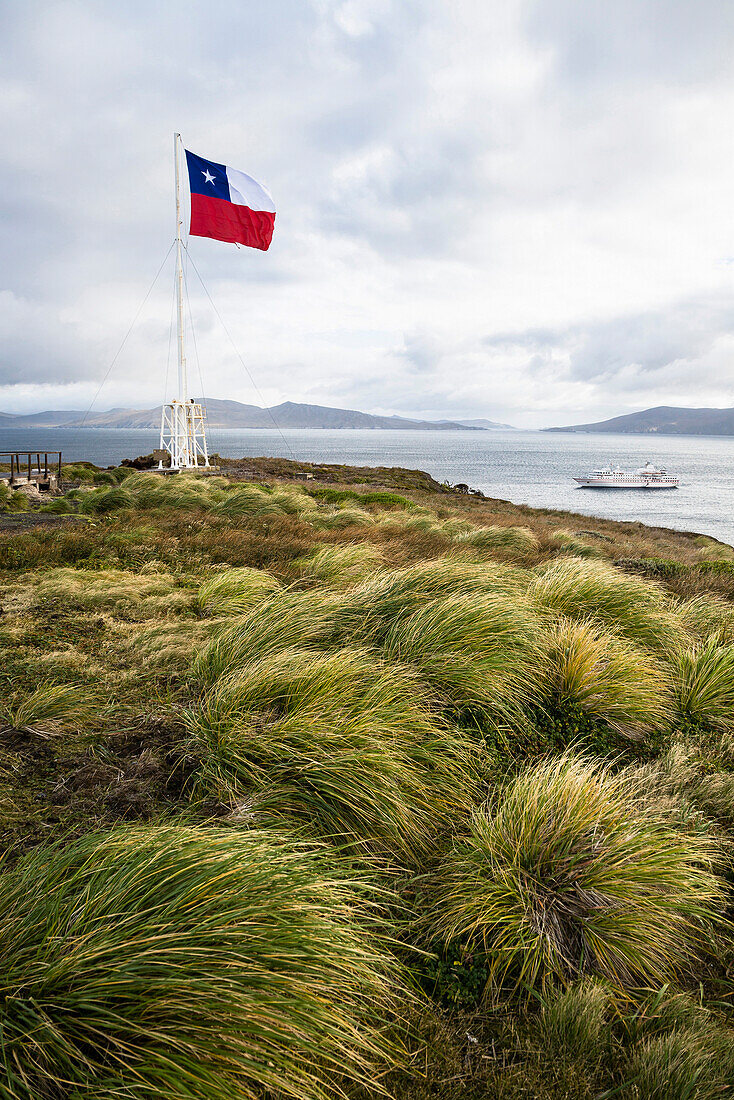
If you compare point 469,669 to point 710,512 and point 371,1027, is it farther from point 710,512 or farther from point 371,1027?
point 710,512

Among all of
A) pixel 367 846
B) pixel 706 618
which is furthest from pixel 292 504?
pixel 367 846

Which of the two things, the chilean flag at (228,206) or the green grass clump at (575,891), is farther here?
the chilean flag at (228,206)

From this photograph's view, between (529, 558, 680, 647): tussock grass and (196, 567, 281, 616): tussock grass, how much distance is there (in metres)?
2.56

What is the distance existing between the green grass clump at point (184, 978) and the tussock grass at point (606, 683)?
236 centimetres

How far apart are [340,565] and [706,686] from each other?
11.8 feet

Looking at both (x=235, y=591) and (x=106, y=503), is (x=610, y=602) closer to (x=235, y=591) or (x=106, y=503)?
(x=235, y=591)

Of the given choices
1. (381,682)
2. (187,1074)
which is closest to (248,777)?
(381,682)

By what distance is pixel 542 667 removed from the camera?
13.0 ft

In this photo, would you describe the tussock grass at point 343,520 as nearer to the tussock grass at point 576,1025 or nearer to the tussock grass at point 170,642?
the tussock grass at point 170,642

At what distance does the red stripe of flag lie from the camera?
2056 centimetres

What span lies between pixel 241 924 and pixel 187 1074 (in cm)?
34

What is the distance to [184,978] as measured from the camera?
1.52 m

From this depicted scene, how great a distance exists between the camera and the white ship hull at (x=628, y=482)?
58728mm

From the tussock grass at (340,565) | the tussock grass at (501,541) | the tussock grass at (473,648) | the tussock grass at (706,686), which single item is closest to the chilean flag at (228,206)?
the tussock grass at (501,541)
